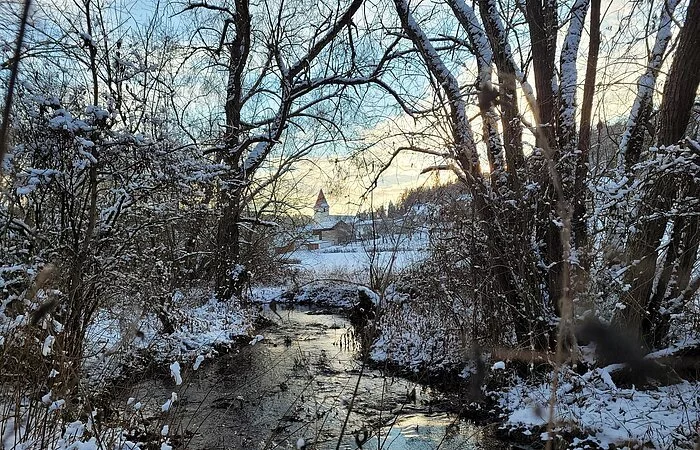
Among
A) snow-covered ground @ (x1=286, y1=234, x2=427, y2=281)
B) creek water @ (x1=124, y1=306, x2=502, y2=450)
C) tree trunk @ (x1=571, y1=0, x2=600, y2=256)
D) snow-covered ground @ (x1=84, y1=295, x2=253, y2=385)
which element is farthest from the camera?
snow-covered ground @ (x1=84, y1=295, x2=253, y2=385)

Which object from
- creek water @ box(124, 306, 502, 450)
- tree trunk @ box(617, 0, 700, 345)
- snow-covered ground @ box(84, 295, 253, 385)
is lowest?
creek water @ box(124, 306, 502, 450)

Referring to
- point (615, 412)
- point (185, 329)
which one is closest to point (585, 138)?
point (615, 412)

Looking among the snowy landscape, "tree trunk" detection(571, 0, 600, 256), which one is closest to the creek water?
the snowy landscape

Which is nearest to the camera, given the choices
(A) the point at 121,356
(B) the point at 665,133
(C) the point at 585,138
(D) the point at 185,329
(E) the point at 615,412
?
(A) the point at 121,356

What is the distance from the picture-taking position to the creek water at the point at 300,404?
5699 millimetres

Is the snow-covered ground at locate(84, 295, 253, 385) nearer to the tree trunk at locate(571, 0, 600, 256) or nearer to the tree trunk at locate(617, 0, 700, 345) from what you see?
the tree trunk at locate(571, 0, 600, 256)

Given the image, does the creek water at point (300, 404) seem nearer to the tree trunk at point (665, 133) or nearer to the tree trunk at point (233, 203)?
the tree trunk at point (665, 133)

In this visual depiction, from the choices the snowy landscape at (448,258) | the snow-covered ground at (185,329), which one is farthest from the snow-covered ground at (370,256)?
the snow-covered ground at (185,329)

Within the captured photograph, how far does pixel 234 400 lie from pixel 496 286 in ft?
13.8

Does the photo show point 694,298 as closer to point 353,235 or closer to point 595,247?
point 595,247

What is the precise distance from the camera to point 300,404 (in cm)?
698

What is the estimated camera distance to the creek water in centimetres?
570

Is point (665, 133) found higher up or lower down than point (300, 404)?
higher up

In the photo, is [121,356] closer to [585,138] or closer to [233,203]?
[585,138]
